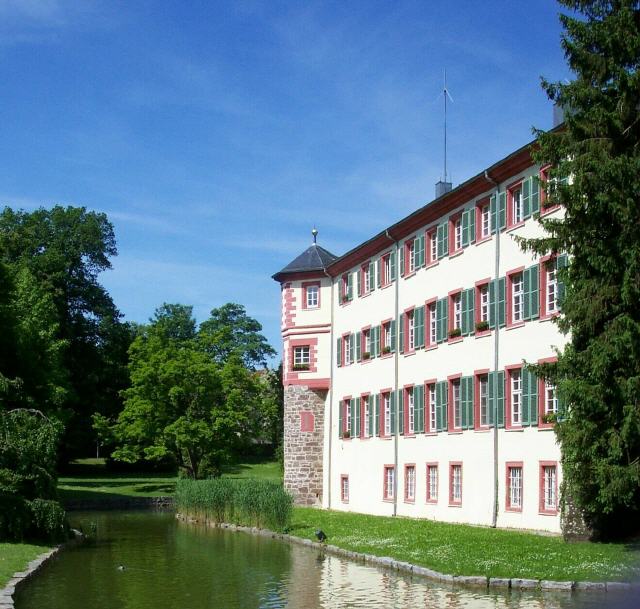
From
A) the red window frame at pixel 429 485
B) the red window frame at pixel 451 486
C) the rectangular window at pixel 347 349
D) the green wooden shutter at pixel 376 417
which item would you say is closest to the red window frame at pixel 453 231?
the red window frame at pixel 451 486

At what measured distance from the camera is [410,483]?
1554 inches

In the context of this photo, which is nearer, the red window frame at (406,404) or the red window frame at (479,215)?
the red window frame at (479,215)

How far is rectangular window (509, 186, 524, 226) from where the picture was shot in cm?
3216

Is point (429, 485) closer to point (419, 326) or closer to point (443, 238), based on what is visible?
point (419, 326)

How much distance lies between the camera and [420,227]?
39.8 m

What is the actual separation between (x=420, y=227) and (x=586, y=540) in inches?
652

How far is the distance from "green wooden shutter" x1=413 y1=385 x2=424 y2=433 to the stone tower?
1030 centimetres

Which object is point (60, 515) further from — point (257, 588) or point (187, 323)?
point (187, 323)

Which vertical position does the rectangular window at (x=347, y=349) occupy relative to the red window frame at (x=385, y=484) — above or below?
above

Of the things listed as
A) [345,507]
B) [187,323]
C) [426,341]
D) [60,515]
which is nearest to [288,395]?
[345,507]

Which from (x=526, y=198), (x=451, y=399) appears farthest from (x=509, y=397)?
(x=526, y=198)

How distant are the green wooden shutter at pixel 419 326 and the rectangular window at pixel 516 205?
7.45 m

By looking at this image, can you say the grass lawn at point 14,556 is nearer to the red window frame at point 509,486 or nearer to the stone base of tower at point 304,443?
the red window frame at point 509,486

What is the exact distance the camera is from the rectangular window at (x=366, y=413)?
4428 cm
